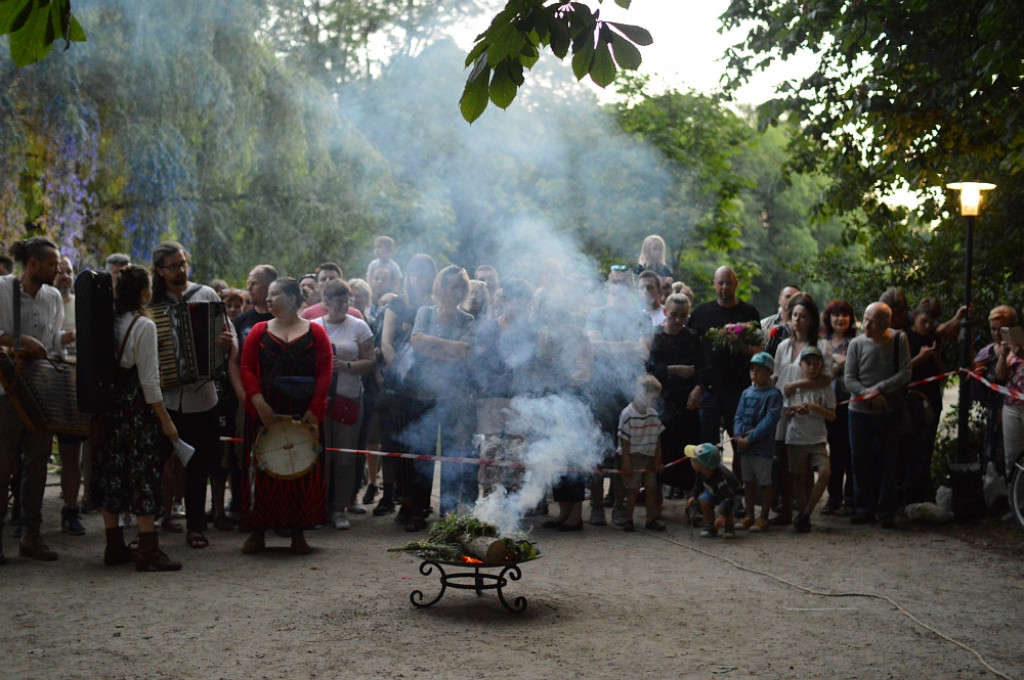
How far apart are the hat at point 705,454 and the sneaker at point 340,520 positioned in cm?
298

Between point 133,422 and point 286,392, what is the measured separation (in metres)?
1.15

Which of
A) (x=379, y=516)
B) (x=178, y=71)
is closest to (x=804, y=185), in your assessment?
(x=178, y=71)

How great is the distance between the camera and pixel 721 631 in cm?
586

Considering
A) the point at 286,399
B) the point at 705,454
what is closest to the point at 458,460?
the point at 286,399

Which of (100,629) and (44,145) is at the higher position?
(44,145)

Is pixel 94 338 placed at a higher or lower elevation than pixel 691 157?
lower

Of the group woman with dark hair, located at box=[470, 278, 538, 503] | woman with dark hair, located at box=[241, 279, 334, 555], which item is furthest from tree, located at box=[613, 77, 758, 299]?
woman with dark hair, located at box=[241, 279, 334, 555]

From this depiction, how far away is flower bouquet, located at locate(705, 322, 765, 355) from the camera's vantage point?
9.79 m

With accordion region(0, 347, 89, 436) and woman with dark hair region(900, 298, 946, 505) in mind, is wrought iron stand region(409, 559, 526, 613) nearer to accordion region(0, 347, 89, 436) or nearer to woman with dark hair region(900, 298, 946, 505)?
accordion region(0, 347, 89, 436)

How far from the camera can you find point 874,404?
9570mm

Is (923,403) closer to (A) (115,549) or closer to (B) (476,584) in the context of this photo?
(B) (476,584)

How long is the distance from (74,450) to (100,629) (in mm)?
3389

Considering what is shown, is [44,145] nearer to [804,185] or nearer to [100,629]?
[100,629]

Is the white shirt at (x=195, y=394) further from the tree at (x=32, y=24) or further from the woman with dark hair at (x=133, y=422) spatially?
the tree at (x=32, y=24)
